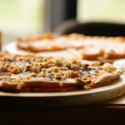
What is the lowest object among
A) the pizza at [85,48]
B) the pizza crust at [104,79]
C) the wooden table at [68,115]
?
the wooden table at [68,115]

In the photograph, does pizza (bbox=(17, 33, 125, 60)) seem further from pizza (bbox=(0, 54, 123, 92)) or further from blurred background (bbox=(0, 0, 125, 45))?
blurred background (bbox=(0, 0, 125, 45))

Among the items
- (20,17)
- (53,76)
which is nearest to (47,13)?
(20,17)

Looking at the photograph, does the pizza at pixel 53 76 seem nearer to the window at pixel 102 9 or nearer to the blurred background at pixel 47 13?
the blurred background at pixel 47 13

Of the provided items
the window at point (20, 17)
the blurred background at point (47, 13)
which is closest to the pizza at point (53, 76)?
the blurred background at point (47, 13)

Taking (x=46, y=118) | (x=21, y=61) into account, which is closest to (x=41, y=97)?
(x=46, y=118)

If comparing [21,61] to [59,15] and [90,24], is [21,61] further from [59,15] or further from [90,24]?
[59,15]

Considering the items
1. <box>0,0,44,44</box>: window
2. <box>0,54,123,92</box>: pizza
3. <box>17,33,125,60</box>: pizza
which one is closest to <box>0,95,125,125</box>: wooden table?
<box>0,54,123,92</box>: pizza

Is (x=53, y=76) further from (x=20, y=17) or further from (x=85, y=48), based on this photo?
(x=20, y=17)
